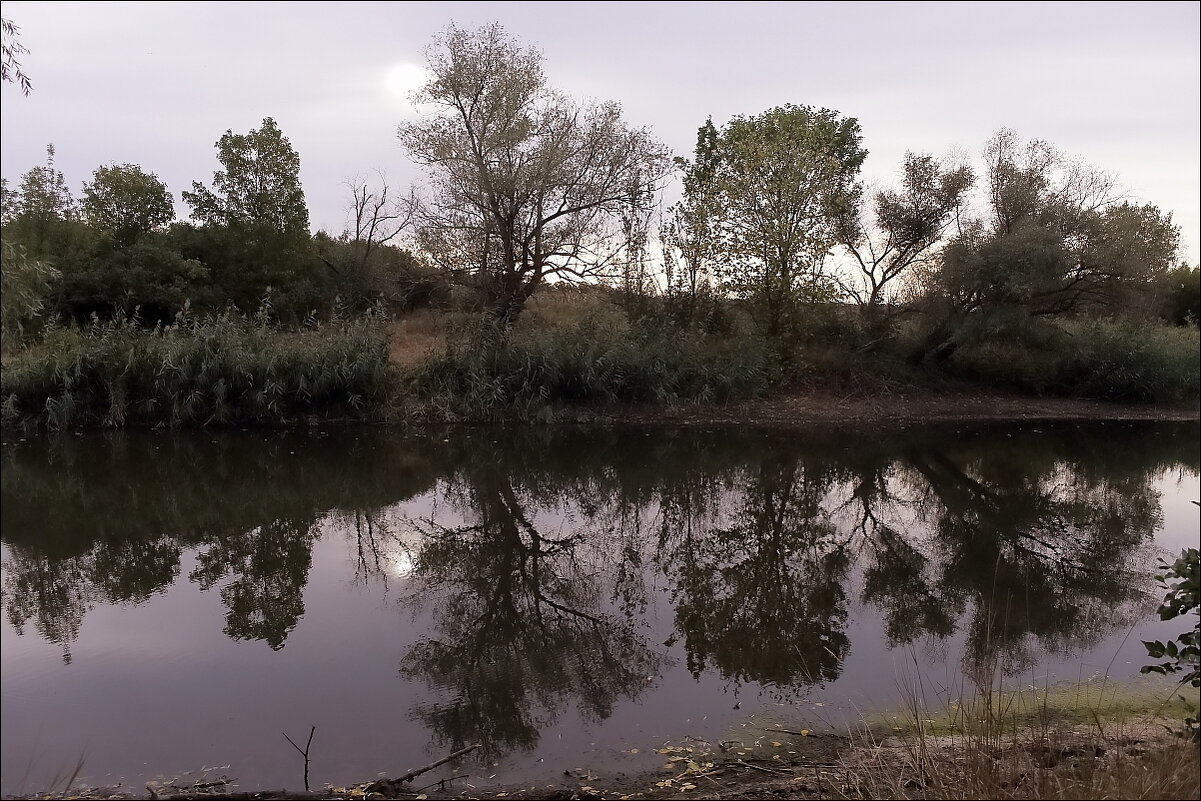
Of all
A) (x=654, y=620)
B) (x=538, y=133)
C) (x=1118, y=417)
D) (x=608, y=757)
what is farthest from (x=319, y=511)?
(x=1118, y=417)

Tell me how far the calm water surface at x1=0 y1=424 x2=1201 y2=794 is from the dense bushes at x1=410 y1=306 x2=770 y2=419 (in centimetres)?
395

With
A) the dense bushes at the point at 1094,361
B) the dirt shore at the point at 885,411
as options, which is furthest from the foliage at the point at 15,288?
the dense bushes at the point at 1094,361

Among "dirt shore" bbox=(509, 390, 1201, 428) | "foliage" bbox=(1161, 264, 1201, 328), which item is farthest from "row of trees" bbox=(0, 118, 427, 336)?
"foliage" bbox=(1161, 264, 1201, 328)

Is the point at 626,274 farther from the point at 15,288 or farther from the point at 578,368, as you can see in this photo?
the point at 15,288

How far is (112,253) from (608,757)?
73.6 ft

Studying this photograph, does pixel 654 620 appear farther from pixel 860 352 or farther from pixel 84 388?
pixel 860 352

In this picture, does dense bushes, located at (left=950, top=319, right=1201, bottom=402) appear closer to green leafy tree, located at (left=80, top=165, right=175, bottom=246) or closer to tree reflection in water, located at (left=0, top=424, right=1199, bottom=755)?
tree reflection in water, located at (left=0, top=424, right=1199, bottom=755)

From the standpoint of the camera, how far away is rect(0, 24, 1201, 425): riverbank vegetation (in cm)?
1984

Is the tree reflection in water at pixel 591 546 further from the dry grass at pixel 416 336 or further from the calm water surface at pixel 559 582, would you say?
the dry grass at pixel 416 336

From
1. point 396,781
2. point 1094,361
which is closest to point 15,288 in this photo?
point 396,781

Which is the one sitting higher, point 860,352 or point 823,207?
point 823,207

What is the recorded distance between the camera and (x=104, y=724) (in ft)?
15.9

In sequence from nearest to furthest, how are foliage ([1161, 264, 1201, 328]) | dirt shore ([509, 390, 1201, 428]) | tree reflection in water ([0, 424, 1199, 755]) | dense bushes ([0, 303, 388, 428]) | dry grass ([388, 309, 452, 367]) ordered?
tree reflection in water ([0, 424, 1199, 755]) → dense bushes ([0, 303, 388, 428]) → dirt shore ([509, 390, 1201, 428]) → dry grass ([388, 309, 452, 367]) → foliage ([1161, 264, 1201, 328])

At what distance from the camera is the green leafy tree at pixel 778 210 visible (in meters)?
20.8
